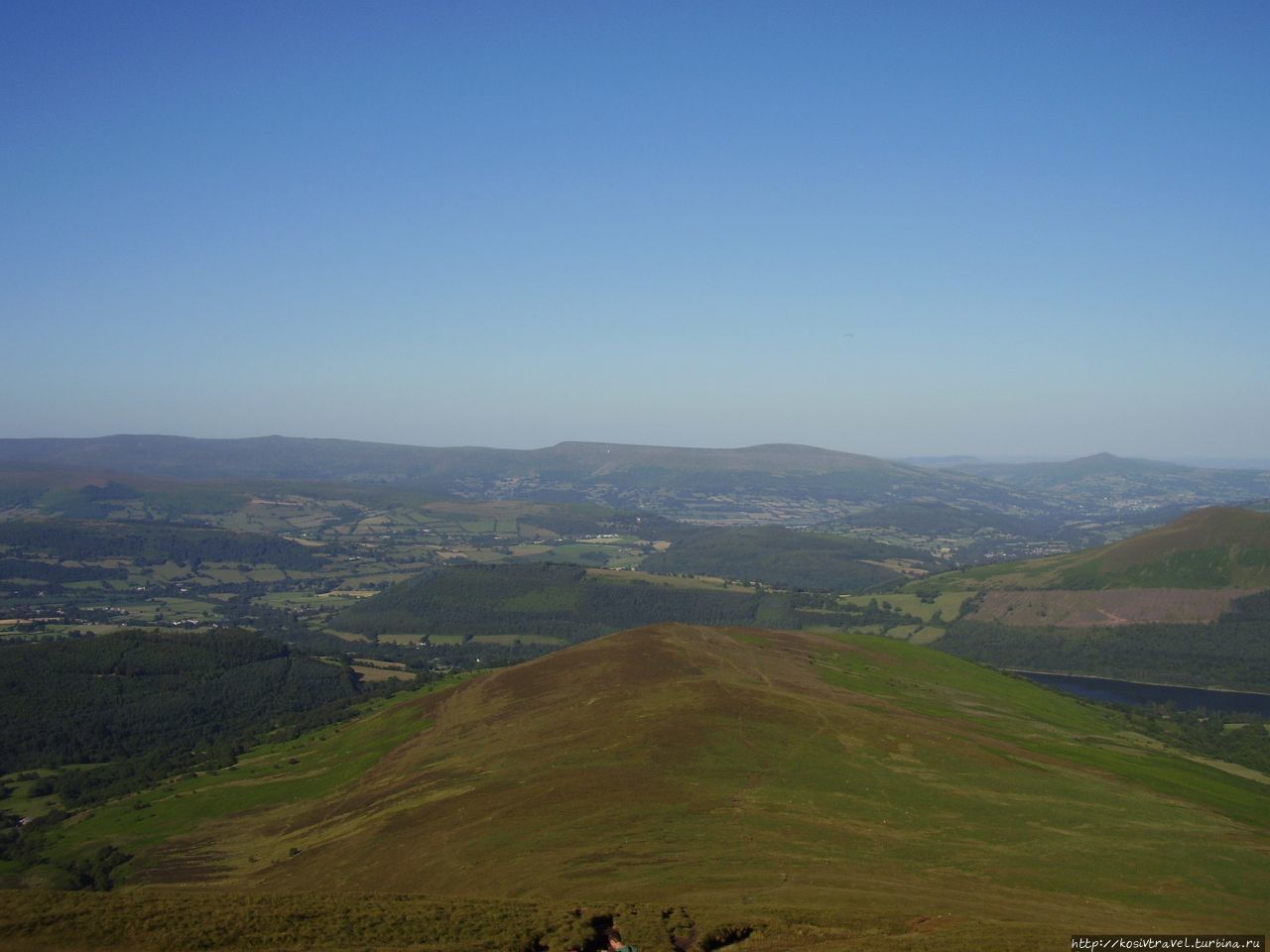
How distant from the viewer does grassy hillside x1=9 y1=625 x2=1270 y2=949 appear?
180ft

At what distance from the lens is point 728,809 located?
70312 millimetres

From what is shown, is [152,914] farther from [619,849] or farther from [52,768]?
[52,768]

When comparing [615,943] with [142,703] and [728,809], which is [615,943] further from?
[142,703]

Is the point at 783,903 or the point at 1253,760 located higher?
the point at 783,903

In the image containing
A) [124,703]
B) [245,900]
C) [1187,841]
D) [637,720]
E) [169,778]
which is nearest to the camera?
[245,900]

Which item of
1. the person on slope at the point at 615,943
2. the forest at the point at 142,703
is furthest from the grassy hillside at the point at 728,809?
the forest at the point at 142,703

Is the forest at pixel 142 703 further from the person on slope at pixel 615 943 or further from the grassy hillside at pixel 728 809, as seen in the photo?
the person on slope at pixel 615 943

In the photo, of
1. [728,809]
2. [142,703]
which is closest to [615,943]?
[728,809]

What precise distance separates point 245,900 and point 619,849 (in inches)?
912

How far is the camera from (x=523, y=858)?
6144 cm

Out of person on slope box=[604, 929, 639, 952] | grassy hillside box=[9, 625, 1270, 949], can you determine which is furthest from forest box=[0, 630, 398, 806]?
person on slope box=[604, 929, 639, 952]

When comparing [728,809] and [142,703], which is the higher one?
[728,809]

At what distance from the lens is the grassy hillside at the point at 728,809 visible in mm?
54906

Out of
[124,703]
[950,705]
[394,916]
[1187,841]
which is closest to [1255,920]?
[1187,841]
